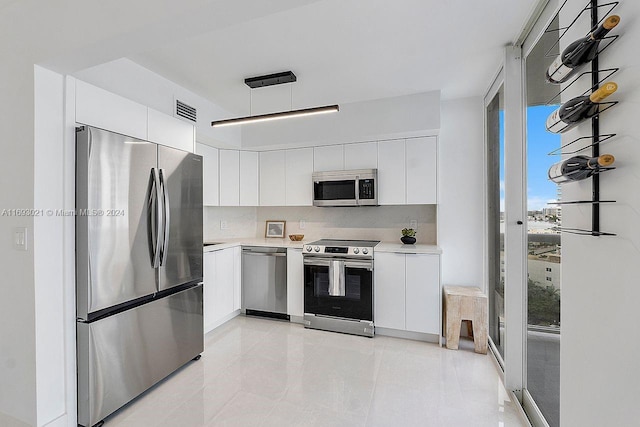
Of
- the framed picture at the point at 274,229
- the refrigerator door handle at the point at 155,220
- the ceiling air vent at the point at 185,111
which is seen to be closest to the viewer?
the refrigerator door handle at the point at 155,220

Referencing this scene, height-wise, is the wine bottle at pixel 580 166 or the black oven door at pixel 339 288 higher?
the wine bottle at pixel 580 166

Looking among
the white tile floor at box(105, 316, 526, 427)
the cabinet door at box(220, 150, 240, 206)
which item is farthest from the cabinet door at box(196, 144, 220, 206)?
the white tile floor at box(105, 316, 526, 427)

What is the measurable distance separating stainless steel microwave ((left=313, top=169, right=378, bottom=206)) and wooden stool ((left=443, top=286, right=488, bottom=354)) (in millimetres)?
1415

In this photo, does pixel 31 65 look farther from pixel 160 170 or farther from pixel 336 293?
pixel 336 293

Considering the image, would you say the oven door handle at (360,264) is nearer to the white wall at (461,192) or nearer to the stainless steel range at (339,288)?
the stainless steel range at (339,288)

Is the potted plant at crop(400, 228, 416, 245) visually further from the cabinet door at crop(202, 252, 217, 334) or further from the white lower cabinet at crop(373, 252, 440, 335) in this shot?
the cabinet door at crop(202, 252, 217, 334)

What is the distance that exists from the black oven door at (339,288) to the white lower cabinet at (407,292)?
0.40 ft

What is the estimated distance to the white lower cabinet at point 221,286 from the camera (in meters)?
3.44

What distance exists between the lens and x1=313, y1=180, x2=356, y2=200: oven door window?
3834 mm

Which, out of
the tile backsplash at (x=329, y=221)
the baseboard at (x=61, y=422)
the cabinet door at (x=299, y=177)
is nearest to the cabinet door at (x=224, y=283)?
the tile backsplash at (x=329, y=221)

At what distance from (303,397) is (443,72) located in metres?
3.16

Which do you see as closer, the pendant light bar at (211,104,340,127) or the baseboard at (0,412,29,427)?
the baseboard at (0,412,29,427)

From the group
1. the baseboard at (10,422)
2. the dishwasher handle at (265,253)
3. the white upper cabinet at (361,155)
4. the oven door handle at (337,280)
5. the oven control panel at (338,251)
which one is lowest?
the baseboard at (10,422)

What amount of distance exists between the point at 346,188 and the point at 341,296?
4.46 ft
